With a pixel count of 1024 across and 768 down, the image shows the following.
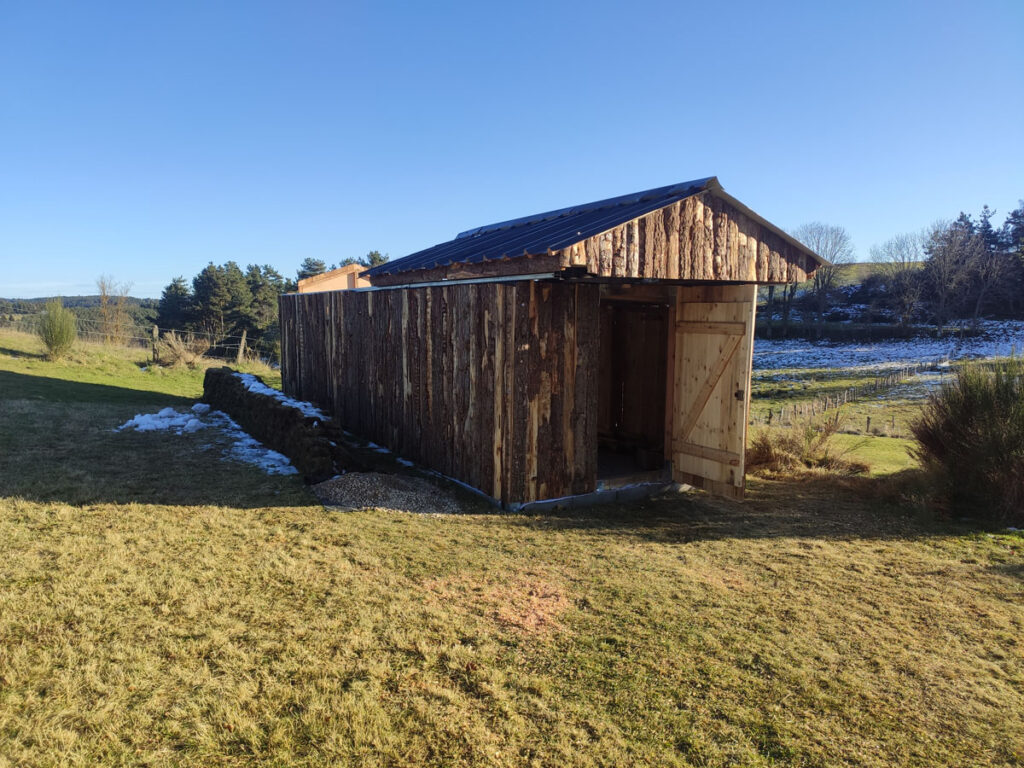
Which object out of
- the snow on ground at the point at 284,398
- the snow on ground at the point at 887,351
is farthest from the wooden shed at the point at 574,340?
the snow on ground at the point at 887,351

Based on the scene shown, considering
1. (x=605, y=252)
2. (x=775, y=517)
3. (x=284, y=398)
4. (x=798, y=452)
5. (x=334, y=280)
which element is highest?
(x=334, y=280)

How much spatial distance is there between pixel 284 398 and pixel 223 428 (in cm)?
138

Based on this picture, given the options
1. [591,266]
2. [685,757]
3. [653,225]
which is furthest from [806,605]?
[653,225]

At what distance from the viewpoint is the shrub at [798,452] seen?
28.1 feet

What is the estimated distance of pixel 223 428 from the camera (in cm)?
987

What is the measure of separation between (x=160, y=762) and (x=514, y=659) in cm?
170

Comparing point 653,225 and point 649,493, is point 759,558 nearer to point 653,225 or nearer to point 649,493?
point 649,493

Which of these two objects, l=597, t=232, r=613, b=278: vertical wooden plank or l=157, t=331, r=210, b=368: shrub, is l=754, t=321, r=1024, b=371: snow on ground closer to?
l=157, t=331, r=210, b=368: shrub

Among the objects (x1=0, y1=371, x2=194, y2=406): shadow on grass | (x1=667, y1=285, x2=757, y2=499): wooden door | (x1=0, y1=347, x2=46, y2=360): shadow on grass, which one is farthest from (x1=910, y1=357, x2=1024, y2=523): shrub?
(x1=0, y1=347, x2=46, y2=360): shadow on grass

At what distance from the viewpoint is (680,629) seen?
12.4 ft

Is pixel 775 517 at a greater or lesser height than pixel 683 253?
lesser

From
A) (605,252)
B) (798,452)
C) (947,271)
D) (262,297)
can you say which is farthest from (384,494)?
(947,271)

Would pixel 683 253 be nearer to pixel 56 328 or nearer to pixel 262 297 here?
pixel 56 328

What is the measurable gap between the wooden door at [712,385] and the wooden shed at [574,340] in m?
0.02
